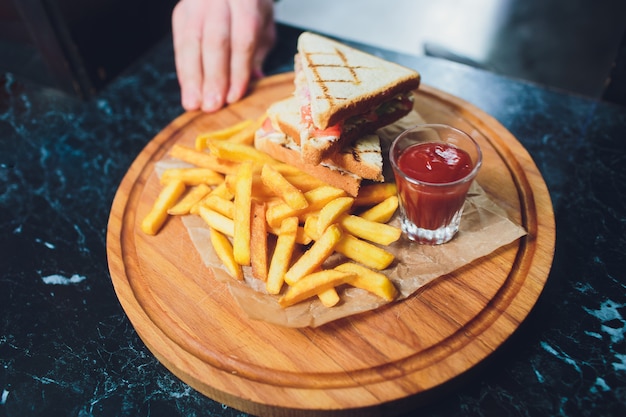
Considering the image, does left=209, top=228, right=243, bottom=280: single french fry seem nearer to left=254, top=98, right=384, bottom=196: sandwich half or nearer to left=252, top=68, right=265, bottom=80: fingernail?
left=254, top=98, right=384, bottom=196: sandwich half

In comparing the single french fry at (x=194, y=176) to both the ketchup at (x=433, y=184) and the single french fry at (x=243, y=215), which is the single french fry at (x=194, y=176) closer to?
the single french fry at (x=243, y=215)

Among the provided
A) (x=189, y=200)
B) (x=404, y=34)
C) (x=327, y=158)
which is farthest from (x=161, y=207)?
(x=404, y=34)

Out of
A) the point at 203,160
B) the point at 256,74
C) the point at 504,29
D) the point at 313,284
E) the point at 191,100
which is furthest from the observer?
the point at 504,29

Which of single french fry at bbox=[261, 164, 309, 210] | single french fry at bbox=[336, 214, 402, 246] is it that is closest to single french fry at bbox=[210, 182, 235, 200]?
single french fry at bbox=[261, 164, 309, 210]

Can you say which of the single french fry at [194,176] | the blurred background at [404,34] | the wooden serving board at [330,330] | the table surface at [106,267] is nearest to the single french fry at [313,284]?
the wooden serving board at [330,330]

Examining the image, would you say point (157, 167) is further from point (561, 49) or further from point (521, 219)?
point (561, 49)

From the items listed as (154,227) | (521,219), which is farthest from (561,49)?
(154,227)

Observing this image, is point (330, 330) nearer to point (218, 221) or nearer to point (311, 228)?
point (311, 228)
